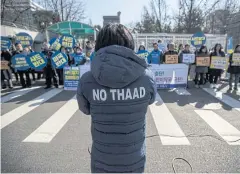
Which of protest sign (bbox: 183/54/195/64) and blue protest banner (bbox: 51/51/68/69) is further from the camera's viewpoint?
protest sign (bbox: 183/54/195/64)

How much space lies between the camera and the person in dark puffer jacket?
1377 mm

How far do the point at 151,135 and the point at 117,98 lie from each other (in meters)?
3.06

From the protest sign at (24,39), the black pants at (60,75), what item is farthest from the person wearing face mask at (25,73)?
the black pants at (60,75)

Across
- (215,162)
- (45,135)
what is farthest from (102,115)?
(45,135)

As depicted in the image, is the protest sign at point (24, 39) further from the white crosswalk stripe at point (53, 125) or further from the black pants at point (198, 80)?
the black pants at point (198, 80)

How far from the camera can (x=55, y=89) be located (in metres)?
8.82

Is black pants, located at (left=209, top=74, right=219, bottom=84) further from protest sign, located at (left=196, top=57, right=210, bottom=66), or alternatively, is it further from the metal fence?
the metal fence

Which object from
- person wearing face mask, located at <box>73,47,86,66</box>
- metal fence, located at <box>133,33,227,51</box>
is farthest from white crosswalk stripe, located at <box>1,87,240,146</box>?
metal fence, located at <box>133,33,227,51</box>

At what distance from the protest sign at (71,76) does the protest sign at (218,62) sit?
6.07 meters

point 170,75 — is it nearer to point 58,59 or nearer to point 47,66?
point 58,59

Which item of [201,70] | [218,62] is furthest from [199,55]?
[218,62]

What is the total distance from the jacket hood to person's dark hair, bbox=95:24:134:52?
2.5 inches

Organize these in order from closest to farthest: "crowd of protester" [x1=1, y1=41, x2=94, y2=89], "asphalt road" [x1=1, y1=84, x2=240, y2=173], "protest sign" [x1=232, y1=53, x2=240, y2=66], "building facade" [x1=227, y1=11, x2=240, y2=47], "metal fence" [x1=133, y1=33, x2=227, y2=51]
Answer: "asphalt road" [x1=1, y1=84, x2=240, y2=173]
"protest sign" [x1=232, y1=53, x2=240, y2=66]
"crowd of protester" [x1=1, y1=41, x2=94, y2=89]
"metal fence" [x1=133, y1=33, x2=227, y2=51]
"building facade" [x1=227, y1=11, x2=240, y2=47]

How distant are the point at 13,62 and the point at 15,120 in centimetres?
435
